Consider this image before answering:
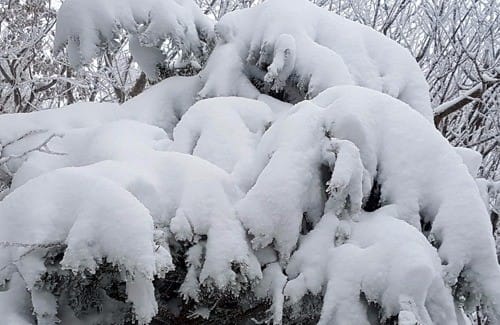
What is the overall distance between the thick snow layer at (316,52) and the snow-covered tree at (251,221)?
0.33ft

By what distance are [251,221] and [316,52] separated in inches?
50.1

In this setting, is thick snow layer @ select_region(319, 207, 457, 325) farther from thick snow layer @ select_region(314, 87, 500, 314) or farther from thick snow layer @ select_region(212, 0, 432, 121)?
thick snow layer @ select_region(212, 0, 432, 121)

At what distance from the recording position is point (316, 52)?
291cm

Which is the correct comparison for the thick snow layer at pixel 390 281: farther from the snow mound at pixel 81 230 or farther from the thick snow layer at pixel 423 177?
the snow mound at pixel 81 230

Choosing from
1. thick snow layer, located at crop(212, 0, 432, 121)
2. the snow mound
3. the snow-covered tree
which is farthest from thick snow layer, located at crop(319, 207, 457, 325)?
thick snow layer, located at crop(212, 0, 432, 121)

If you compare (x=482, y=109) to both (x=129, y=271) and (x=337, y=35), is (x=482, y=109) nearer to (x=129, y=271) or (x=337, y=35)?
(x=337, y=35)

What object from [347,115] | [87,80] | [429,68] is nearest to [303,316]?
[347,115]

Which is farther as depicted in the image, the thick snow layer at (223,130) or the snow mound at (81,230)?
the thick snow layer at (223,130)

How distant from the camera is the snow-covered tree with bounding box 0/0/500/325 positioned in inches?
71.6

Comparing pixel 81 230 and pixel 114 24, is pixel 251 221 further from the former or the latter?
pixel 114 24

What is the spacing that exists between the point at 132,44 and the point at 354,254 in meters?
2.10

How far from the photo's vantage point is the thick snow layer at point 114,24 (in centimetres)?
297

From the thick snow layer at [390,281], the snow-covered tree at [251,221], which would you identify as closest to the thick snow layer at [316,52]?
the snow-covered tree at [251,221]

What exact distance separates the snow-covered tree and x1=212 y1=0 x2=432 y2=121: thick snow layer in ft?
0.33
